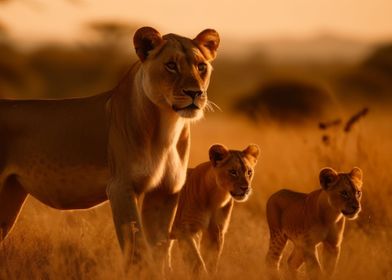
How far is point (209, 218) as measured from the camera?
7.50 m

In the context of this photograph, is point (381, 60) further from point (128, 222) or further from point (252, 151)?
point (128, 222)

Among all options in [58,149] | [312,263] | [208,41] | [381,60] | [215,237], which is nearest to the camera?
[208,41]

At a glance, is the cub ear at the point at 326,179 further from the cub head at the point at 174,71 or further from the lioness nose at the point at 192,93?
the lioness nose at the point at 192,93

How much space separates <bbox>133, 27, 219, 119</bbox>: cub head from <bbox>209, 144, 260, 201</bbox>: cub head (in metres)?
0.93

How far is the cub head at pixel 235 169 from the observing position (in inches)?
286

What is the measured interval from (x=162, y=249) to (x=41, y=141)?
94 cm

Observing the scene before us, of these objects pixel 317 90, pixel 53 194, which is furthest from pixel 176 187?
pixel 317 90

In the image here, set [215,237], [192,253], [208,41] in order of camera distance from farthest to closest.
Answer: [215,237], [192,253], [208,41]

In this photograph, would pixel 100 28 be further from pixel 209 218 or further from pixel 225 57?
pixel 209 218

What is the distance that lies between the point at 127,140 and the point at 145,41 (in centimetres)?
54

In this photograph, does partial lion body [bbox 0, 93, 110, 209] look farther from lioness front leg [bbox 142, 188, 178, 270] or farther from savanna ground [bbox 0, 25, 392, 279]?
savanna ground [bbox 0, 25, 392, 279]

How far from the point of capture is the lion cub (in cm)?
733

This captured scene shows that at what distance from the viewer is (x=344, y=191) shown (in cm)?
726

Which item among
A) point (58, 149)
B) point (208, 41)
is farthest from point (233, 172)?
point (58, 149)
